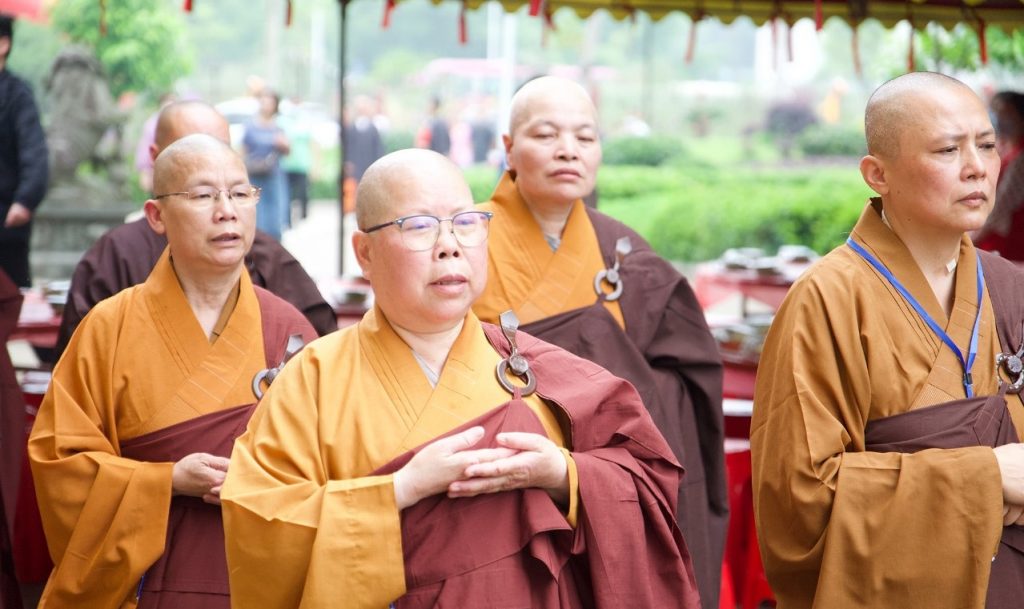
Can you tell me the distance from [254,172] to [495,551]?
11019 millimetres

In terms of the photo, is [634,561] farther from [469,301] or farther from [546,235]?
[546,235]

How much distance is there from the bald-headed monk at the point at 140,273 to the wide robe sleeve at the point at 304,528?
1445 mm

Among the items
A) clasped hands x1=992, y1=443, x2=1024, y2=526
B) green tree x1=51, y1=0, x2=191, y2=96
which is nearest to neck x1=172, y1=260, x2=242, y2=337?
clasped hands x1=992, y1=443, x2=1024, y2=526

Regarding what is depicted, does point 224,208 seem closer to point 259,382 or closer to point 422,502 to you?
point 259,382

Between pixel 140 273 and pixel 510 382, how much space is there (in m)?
1.75

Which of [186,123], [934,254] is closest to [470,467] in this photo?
[934,254]

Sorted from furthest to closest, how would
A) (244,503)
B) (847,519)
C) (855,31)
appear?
(855,31) → (847,519) → (244,503)

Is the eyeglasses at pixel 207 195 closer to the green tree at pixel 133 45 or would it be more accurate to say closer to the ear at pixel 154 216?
the ear at pixel 154 216

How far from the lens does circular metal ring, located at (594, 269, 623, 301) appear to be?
12.7ft

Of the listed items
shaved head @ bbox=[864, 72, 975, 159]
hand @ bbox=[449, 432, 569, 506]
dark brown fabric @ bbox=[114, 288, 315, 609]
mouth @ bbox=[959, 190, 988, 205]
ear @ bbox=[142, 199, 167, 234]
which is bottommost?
dark brown fabric @ bbox=[114, 288, 315, 609]

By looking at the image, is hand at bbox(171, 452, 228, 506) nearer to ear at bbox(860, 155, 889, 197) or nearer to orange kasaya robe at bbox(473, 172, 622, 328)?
orange kasaya robe at bbox(473, 172, 622, 328)

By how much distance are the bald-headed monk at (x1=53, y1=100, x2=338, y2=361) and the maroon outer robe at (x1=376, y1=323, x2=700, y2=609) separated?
1.27m

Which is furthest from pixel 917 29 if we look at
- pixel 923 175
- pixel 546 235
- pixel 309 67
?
pixel 309 67

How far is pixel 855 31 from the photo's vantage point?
22.1 ft
